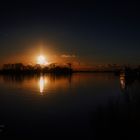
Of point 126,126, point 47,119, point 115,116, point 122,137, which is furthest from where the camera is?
point 47,119

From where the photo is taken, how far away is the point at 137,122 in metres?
17.3

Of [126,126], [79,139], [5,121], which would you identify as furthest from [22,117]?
[126,126]

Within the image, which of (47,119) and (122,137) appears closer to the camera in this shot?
(122,137)

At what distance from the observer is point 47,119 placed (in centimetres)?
2539

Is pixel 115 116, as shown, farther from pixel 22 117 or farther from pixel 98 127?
pixel 22 117

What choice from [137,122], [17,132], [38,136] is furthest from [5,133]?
[137,122]

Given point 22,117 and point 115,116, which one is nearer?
point 115,116

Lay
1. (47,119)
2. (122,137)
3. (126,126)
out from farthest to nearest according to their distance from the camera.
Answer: (47,119), (126,126), (122,137)

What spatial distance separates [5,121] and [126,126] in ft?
42.9

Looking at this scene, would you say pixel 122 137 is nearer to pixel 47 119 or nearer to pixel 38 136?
pixel 38 136

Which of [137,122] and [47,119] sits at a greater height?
[137,122]

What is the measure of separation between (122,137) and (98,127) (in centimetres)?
288

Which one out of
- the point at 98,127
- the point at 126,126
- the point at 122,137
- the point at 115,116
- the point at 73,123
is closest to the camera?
the point at 122,137

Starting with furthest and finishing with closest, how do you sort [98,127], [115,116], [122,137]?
[115,116] < [98,127] < [122,137]
